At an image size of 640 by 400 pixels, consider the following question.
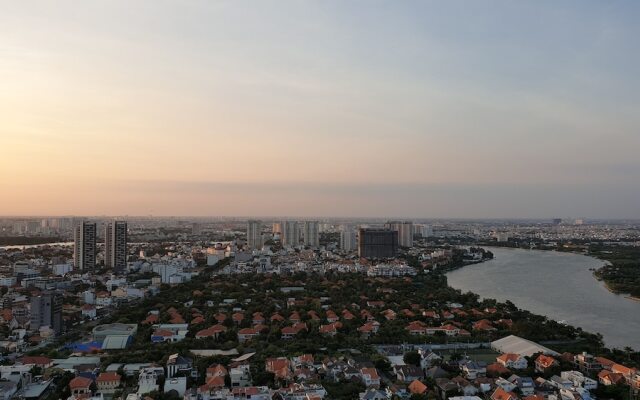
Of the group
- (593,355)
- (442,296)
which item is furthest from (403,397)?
(442,296)

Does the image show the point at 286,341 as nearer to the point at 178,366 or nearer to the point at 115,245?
the point at 178,366

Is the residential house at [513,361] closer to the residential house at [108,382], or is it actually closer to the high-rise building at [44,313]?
the residential house at [108,382]

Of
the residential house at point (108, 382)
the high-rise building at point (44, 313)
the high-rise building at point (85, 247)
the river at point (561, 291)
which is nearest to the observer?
the residential house at point (108, 382)

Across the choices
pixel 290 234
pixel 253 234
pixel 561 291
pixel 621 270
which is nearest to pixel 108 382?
pixel 561 291

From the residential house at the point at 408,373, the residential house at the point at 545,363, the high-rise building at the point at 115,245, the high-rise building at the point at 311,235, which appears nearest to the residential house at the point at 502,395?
the residential house at the point at 408,373

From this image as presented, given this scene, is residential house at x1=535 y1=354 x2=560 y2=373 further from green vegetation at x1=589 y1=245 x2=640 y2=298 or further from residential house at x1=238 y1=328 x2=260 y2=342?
green vegetation at x1=589 y1=245 x2=640 y2=298

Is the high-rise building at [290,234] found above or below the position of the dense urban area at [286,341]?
above
